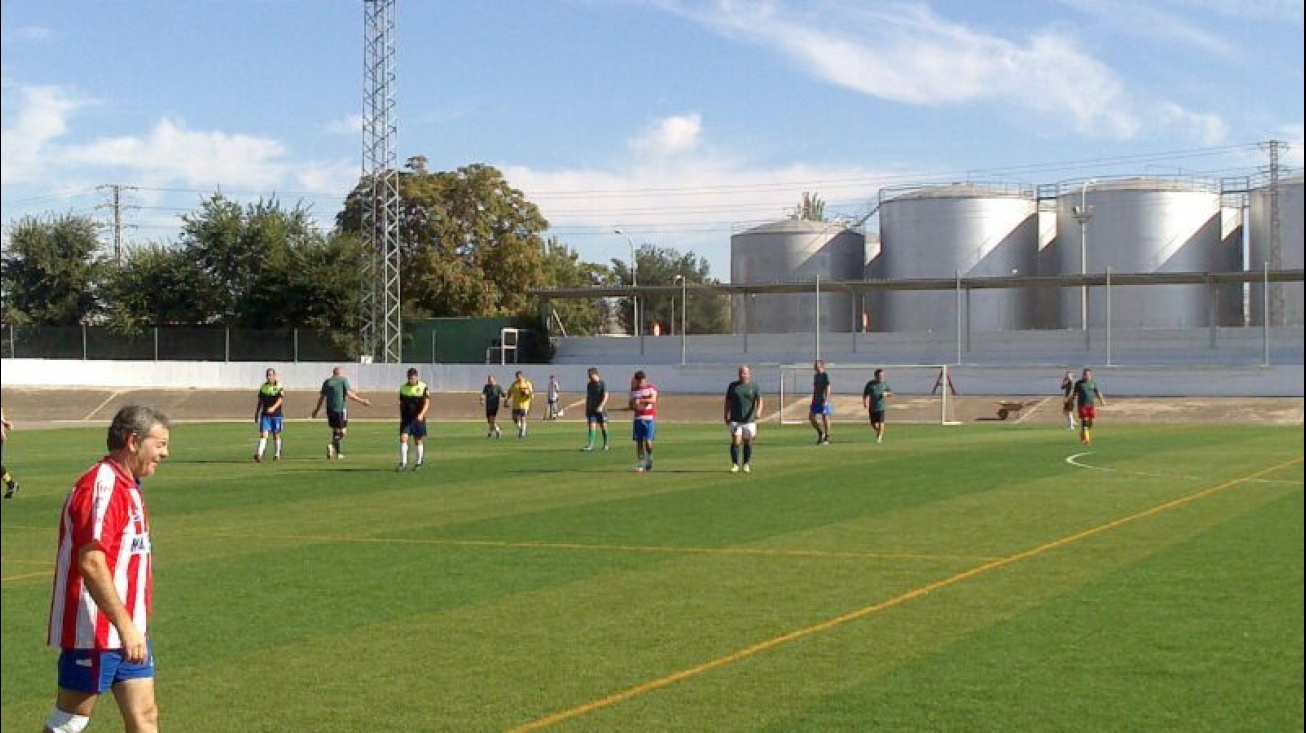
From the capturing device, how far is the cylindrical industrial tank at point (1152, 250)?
7481cm

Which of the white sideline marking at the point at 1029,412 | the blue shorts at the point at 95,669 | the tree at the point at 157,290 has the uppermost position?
the tree at the point at 157,290

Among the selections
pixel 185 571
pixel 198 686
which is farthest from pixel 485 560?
pixel 198 686

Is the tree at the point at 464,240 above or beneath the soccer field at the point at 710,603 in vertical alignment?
above

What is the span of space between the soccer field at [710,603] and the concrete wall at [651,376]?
37133mm

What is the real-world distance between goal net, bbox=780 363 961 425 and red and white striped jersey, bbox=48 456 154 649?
49602 mm

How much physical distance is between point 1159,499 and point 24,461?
2243cm

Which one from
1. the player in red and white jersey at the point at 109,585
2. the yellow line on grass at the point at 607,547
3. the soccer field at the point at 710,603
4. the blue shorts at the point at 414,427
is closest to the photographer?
the player in red and white jersey at the point at 109,585

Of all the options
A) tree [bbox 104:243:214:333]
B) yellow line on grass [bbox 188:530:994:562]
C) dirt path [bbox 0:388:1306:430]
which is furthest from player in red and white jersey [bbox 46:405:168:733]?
tree [bbox 104:243:214:333]

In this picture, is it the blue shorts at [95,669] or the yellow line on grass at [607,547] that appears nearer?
the blue shorts at [95,669]

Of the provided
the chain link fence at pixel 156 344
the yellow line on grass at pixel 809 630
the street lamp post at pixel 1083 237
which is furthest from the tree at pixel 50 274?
the yellow line on grass at pixel 809 630

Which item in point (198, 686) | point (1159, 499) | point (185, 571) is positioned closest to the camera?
point (198, 686)

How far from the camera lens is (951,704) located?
8.76 meters

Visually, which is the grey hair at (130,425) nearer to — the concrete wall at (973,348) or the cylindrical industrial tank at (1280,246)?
the concrete wall at (973,348)

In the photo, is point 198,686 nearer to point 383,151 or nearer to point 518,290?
point 383,151
